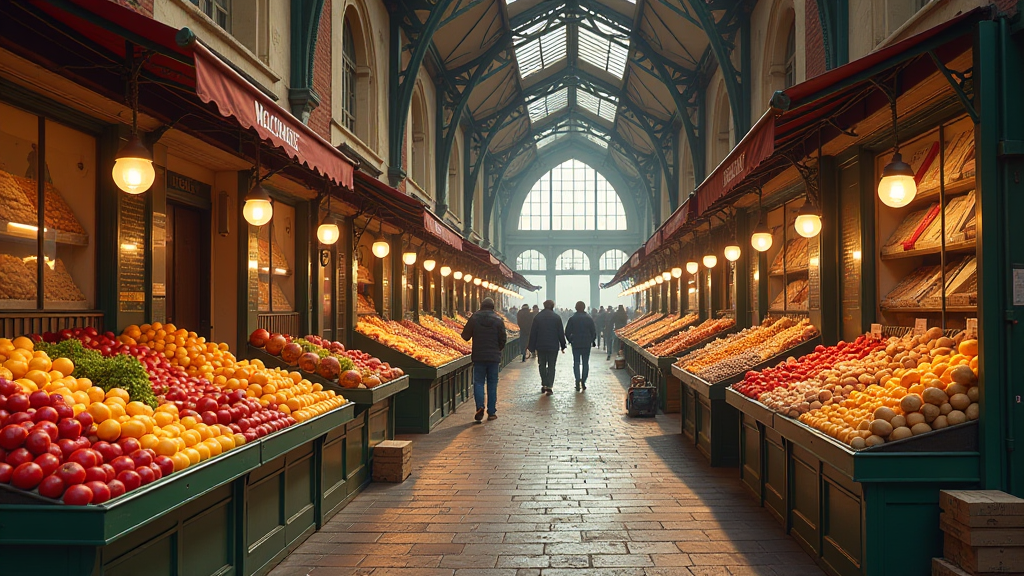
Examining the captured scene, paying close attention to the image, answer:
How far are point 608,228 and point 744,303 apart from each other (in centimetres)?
3053

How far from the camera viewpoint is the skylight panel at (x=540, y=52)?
2173 centimetres

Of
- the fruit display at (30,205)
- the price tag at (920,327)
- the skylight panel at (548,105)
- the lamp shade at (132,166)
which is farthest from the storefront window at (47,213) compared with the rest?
the skylight panel at (548,105)

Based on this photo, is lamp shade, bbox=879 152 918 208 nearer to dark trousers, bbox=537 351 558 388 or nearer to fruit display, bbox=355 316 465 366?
fruit display, bbox=355 316 465 366

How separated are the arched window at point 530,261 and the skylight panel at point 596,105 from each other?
1139 cm

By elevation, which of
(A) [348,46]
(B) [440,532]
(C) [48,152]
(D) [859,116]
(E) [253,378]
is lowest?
(B) [440,532]

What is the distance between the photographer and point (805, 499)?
4.81 metres

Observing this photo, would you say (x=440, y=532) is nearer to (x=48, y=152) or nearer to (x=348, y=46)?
(x=48, y=152)

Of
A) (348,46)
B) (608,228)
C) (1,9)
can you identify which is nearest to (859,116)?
(1,9)

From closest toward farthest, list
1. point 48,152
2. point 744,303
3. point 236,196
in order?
point 48,152 → point 236,196 → point 744,303

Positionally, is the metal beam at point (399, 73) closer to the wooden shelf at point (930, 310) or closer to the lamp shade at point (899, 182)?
the wooden shelf at point (930, 310)

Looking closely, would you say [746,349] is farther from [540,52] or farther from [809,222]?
[540,52]

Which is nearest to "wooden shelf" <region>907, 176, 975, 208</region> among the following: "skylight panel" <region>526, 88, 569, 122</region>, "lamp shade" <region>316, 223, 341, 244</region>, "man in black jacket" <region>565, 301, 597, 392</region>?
"lamp shade" <region>316, 223, 341, 244</region>

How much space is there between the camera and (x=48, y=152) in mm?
4758

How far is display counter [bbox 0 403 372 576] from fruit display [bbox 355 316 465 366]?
3.55m
